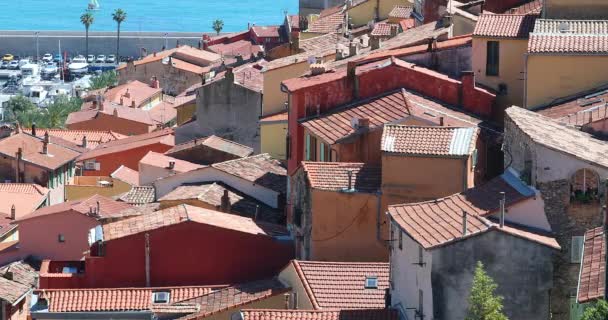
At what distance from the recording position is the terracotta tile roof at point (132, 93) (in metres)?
79.3

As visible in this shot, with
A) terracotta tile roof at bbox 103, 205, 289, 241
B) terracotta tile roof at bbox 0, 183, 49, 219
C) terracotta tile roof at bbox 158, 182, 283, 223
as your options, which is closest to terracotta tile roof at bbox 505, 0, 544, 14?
terracotta tile roof at bbox 158, 182, 283, 223

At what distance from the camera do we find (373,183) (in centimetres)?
3350

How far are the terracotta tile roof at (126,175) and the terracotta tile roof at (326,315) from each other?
27503 millimetres

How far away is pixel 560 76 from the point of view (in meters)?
35.3

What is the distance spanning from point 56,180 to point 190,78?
24.6 m

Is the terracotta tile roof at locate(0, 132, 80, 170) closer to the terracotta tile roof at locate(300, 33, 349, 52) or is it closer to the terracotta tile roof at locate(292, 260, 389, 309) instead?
the terracotta tile roof at locate(300, 33, 349, 52)

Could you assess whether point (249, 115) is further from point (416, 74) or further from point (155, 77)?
point (155, 77)

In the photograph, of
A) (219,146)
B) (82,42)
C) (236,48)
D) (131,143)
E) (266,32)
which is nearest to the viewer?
(219,146)

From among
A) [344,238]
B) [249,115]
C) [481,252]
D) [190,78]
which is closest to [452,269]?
[481,252]

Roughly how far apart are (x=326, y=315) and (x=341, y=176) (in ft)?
19.1

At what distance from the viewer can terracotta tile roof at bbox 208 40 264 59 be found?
271ft

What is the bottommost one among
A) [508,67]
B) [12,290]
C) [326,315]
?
[12,290]

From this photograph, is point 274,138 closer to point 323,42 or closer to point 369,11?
point 323,42

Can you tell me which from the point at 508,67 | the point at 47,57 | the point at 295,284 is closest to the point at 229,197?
the point at 508,67
